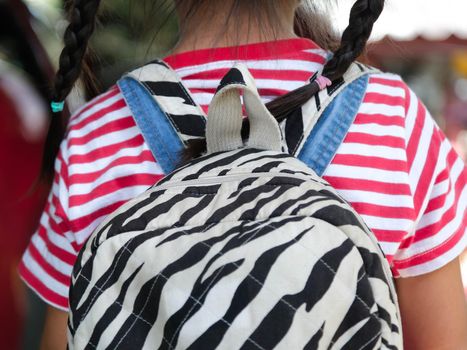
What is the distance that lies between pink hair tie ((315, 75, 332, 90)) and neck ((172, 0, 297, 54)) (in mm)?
102

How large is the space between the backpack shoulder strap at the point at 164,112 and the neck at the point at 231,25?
70 millimetres

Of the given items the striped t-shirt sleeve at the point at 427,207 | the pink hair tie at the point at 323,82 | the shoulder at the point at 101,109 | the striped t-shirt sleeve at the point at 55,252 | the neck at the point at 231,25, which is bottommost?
the striped t-shirt sleeve at the point at 55,252

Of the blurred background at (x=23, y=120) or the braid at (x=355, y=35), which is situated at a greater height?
the braid at (x=355, y=35)

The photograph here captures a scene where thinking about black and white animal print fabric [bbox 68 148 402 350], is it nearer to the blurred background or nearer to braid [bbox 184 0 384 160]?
braid [bbox 184 0 384 160]

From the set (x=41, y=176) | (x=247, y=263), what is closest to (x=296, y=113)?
(x=247, y=263)

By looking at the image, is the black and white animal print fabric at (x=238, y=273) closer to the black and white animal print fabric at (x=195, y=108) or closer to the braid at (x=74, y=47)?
the black and white animal print fabric at (x=195, y=108)

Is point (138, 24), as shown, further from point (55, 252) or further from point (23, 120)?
point (55, 252)

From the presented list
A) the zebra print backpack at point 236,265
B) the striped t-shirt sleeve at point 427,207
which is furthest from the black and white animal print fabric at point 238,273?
the striped t-shirt sleeve at point 427,207

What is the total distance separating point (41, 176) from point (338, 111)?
0.43m

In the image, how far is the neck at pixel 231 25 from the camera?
0.86 m

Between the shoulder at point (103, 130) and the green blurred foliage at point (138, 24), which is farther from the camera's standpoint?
the green blurred foliage at point (138, 24)

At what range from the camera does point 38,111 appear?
1.59 metres

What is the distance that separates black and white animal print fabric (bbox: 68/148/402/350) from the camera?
0.58 metres

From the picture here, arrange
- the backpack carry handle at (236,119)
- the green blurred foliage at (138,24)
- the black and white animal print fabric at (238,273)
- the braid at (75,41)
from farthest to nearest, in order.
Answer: the green blurred foliage at (138,24), the braid at (75,41), the backpack carry handle at (236,119), the black and white animal print fabric at (238,273)
